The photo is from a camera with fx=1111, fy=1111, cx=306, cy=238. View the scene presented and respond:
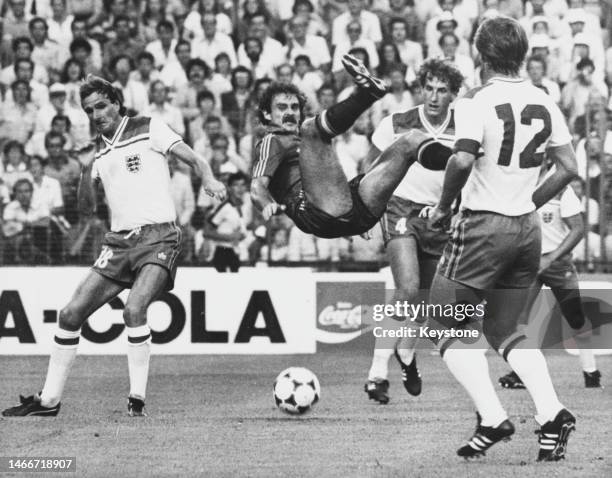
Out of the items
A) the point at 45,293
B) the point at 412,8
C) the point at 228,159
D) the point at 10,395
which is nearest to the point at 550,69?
the point at 412,8

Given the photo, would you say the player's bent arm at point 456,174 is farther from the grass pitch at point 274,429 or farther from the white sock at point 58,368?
the white sock at point 58,368

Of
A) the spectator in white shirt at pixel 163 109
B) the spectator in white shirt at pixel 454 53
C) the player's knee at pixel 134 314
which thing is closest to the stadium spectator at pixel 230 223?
the spectator in white shirt at pixel 163 109

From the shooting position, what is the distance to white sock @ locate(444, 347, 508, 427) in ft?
19.7

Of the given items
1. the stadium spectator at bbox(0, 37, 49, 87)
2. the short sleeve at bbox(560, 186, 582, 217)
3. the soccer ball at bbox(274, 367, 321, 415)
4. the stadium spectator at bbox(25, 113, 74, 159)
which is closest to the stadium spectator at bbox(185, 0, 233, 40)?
the stadium spectator at bbox(0, 37, 49, 87)

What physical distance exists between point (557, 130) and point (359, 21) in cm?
1027

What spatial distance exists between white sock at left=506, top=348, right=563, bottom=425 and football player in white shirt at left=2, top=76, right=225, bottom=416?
9.53 ft

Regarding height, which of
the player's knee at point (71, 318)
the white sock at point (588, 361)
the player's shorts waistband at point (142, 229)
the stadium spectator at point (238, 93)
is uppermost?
the stadium spectator at point (238, 93)

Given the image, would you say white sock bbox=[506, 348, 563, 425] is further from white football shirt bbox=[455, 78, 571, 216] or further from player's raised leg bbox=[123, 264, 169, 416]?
player's raised leg bbox=[123, 264, 169, 416]

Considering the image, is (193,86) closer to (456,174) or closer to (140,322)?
(140,322)

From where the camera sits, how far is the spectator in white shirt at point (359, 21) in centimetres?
1603

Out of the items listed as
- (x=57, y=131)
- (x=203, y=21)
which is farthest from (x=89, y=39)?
(x=57, y=131)

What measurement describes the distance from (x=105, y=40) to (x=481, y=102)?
11.0m

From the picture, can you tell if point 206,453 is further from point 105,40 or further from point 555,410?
point 105,40

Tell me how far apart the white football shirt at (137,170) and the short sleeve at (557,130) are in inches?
118
